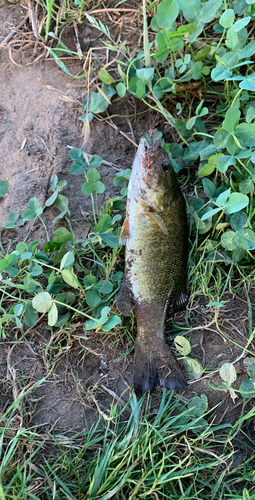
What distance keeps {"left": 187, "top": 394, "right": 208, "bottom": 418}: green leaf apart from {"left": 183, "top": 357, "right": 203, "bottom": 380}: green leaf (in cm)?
14

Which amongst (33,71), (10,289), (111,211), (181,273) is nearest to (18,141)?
(33,71)

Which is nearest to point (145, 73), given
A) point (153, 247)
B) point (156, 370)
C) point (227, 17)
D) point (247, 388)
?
point (227, 17)

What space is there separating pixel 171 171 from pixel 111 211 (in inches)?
21.1

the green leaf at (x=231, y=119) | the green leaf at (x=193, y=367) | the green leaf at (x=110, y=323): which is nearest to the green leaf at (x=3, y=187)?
the green leaf at (x=110, y=323)

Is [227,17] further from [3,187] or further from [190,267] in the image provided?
[3,187]

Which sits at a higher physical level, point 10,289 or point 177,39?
point 177,39

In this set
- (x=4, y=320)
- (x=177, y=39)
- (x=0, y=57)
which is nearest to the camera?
(x=4, y=320)

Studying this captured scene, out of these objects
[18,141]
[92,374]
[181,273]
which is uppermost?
→ [18,141]

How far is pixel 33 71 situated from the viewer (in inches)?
122

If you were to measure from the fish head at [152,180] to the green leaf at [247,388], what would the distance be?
125 centimetres

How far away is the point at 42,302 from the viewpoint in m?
2.37

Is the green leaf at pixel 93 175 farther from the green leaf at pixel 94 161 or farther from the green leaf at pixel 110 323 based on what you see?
the green leaf at pixel 110 323

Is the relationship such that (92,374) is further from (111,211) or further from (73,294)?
(111,211)

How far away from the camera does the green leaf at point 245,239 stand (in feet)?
8.16
